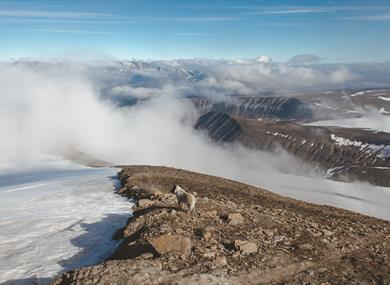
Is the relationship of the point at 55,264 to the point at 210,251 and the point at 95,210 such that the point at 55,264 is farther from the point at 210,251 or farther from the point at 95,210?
the point at 95,210

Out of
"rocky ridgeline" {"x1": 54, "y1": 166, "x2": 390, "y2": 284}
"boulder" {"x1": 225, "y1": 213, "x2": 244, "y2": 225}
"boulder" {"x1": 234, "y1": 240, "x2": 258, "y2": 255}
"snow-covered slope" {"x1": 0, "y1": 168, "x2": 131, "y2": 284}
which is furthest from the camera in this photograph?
"boulder" {"x1": 225, "y1": 213, "x2": 244, "y2": 225}

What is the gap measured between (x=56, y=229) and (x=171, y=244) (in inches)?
438

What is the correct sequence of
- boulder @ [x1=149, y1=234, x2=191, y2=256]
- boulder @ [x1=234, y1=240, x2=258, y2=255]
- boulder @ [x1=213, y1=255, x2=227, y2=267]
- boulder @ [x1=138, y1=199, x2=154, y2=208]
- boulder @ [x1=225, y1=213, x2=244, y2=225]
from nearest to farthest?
boulder @ [x1=213, y1=255, x2=227, y2=267] < boulder @ [x1=149, y1=234, x2=191, y2=256] < boulder @ [x1=234, y1=240, x2=258, y2=255] < boulder @ [x1=225, y1=213, x2=244, y2=225] < boulder @ [x1=138, y1=199, x2=154, y2=208]

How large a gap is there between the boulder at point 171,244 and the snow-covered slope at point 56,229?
4310mm

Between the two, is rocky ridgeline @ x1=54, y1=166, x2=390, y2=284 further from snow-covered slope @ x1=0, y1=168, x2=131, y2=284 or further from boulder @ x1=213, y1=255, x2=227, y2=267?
snow-covered slope @ x1=0, y1=168, x2=131, y2=284

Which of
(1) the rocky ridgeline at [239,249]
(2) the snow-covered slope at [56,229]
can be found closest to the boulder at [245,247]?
(1) the rocky ridgeline at [239,249]

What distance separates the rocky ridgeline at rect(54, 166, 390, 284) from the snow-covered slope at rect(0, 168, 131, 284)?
200 centimetres

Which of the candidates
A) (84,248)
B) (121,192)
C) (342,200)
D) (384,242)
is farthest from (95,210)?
(342,200)

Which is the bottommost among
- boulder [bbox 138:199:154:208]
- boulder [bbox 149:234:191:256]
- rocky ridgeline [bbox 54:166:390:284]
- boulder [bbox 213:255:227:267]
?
boulder [bbox 138:199:154:208]

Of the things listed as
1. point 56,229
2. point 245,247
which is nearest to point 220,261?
point 245,247

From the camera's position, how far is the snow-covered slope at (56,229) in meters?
19.8

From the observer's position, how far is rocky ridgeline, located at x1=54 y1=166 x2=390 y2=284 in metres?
15.3

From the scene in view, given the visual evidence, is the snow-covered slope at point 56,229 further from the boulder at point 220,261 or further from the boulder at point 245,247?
the boulder at point 245,247

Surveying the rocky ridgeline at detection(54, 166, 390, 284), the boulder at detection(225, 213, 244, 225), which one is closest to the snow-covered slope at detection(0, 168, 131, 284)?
the rocky ridgeline at detection(54, 166, 390, 284)
